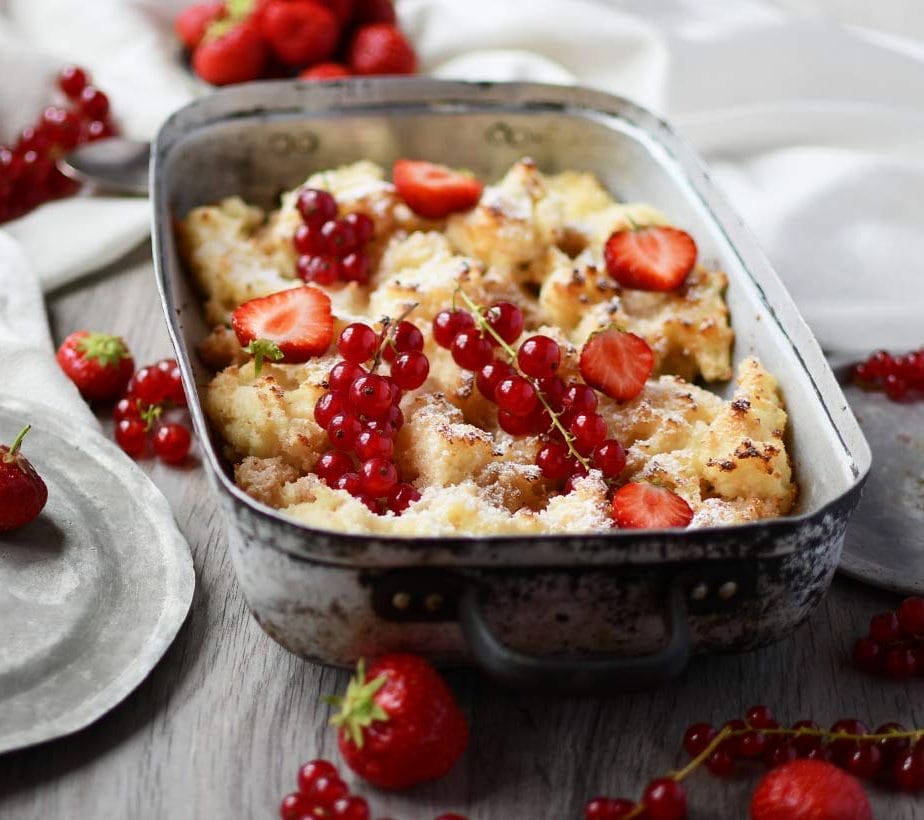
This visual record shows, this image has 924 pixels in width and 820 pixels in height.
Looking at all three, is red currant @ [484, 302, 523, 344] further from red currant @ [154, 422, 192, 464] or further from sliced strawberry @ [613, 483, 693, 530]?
red currant @ [154, 422, 192, 464]

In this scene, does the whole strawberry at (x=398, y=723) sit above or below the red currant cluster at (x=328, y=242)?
below

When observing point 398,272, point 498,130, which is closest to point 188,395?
point 398,272

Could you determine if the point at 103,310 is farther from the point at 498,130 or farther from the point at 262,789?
the point at 262,789

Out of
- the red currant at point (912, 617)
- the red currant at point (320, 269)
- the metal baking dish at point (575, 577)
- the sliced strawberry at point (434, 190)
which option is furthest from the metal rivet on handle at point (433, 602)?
the sliced strawberry at point (434, 190)

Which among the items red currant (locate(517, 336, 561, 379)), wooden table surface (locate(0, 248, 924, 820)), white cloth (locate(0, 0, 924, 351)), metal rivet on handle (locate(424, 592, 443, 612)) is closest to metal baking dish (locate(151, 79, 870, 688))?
metal rivet on handle (locate(424, 592, 443, 612))

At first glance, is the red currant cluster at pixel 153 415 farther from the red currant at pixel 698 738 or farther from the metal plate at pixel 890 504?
the metal plate at pixel 890 504

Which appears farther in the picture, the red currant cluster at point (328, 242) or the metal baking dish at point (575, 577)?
the red currant cluster at point (328, 242)
